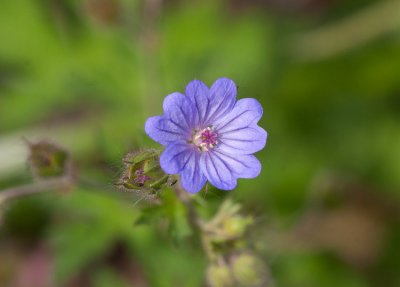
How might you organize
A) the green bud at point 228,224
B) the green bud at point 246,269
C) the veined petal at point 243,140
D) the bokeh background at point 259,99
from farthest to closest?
1. the bokeh background at point 259,99
2. the green bud at point 246,269
3. the green bud at point 228,224
4. the veined petal at point 243,140

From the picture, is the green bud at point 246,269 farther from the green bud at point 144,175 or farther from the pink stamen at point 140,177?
the pink stamen at point 140,177

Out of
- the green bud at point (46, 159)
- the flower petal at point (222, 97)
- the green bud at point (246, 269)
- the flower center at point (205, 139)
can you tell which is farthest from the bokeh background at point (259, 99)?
the flower petal at point (222, 97)

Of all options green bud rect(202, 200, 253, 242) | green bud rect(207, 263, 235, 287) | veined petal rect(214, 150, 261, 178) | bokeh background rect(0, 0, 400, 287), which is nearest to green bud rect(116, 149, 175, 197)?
veined petal rect(214, 150, 261, 178)

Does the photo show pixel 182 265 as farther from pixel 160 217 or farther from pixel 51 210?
pixel 51 210

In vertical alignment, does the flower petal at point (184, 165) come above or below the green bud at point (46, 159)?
below

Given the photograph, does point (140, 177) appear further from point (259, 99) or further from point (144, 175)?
point (259, 99)
